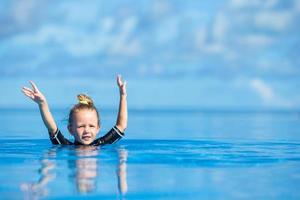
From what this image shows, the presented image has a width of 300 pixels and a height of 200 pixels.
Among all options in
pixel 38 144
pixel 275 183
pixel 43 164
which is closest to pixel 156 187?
pixel 275 183

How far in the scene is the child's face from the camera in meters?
11.0

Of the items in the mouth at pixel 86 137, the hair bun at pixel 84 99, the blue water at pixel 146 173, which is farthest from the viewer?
the mouth at pixel 86 137

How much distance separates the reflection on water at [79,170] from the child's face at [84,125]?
263mm

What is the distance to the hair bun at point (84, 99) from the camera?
11.3 meters

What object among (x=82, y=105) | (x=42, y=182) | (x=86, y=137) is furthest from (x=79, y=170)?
(x=86, y=137)

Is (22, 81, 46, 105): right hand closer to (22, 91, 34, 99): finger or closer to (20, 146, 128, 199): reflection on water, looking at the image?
(22, 91, 34, 99): finger

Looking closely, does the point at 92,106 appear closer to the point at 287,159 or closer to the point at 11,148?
the point at 11,148

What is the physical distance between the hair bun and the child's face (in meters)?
0.26

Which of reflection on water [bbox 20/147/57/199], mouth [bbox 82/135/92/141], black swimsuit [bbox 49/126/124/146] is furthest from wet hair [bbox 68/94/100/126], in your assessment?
reflection on water [bbox 20/147/57/199]

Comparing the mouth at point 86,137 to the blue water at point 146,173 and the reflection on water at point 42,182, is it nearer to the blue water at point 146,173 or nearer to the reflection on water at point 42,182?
the blue water at point 146,173

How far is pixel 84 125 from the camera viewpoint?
1110 cm

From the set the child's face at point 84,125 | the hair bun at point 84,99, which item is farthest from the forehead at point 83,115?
the hair bun at point 84,99

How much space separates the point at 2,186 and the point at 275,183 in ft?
10.7

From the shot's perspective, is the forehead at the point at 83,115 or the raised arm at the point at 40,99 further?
the forehead at the point at 83,115
